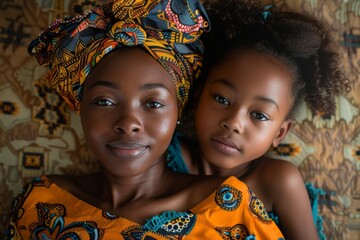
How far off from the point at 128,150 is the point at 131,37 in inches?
11.6

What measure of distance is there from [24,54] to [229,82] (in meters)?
0.79

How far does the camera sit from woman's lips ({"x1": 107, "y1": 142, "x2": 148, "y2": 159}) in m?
1.20

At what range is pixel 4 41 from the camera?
5.44 ft

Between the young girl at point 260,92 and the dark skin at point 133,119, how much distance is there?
0.16 meters

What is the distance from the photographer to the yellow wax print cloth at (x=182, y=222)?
4.00 ft

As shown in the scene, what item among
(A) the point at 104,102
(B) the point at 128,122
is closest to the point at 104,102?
(A) the point at 104,102

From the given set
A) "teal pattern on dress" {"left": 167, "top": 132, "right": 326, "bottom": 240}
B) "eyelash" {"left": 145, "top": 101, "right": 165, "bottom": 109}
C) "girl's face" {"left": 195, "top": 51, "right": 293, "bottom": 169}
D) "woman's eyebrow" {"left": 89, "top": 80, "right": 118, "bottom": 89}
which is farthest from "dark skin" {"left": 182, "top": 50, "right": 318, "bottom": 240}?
"woman's eyebrow" {"left": 89, "top": 80, "right": 118, "bottom": 89}

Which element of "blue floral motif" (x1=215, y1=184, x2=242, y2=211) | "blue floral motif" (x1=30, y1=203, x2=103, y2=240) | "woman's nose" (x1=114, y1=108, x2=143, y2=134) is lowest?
"blue floral motif" (x1=30, y1=203, x2=103, y2=240)

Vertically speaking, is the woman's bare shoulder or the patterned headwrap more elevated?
the patterned headwrap

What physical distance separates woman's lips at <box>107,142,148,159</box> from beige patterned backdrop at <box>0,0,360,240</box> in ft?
1.63

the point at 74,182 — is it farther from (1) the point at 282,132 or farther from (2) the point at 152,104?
(1) the point at 282,132

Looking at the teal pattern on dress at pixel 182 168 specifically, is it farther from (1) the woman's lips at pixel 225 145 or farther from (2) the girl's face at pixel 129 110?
(2) the girl's face at pixel 129 110

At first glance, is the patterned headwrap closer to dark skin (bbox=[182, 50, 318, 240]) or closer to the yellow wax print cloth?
dark skin (bbox=[182, 50, 318, 240])

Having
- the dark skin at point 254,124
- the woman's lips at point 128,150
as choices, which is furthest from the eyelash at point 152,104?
the dark skin at point 254,124
